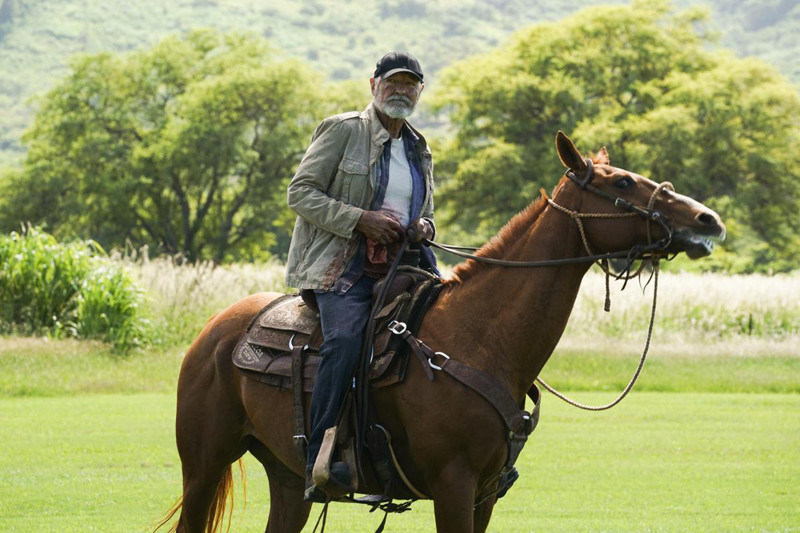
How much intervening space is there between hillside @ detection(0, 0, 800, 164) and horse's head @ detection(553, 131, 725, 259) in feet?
445

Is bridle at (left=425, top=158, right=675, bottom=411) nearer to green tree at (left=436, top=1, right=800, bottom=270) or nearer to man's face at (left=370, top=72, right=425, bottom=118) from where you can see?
man's face at (left=370, top=72, right=425, bottom=118)

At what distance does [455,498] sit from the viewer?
15.3 feet

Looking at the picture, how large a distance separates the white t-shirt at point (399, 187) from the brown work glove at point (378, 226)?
0.17m

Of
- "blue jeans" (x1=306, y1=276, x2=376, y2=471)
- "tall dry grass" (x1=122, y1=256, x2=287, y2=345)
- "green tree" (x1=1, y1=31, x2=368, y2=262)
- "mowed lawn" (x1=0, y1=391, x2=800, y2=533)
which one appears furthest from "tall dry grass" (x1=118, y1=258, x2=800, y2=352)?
"green tree" (x1=1, y1=31, x2=368, y2=262)

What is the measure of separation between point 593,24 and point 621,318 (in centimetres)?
3853

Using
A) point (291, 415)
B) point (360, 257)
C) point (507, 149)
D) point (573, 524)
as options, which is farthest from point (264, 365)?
point (507, 149)

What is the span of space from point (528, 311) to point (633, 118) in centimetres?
4854

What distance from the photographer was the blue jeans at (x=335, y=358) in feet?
16.3

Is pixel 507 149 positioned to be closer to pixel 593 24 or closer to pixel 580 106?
pixel 580 106

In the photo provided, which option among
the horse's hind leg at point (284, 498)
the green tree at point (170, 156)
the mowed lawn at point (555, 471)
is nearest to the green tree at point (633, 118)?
the green tree at point (170, 156)

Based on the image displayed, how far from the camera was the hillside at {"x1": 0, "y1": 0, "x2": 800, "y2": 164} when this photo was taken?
151m

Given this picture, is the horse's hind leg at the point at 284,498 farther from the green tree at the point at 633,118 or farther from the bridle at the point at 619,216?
the green tree at the point at 633,118

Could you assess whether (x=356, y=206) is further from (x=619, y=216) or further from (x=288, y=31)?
(x=288, y=31)

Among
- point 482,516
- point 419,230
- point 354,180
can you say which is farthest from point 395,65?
point 482,516
